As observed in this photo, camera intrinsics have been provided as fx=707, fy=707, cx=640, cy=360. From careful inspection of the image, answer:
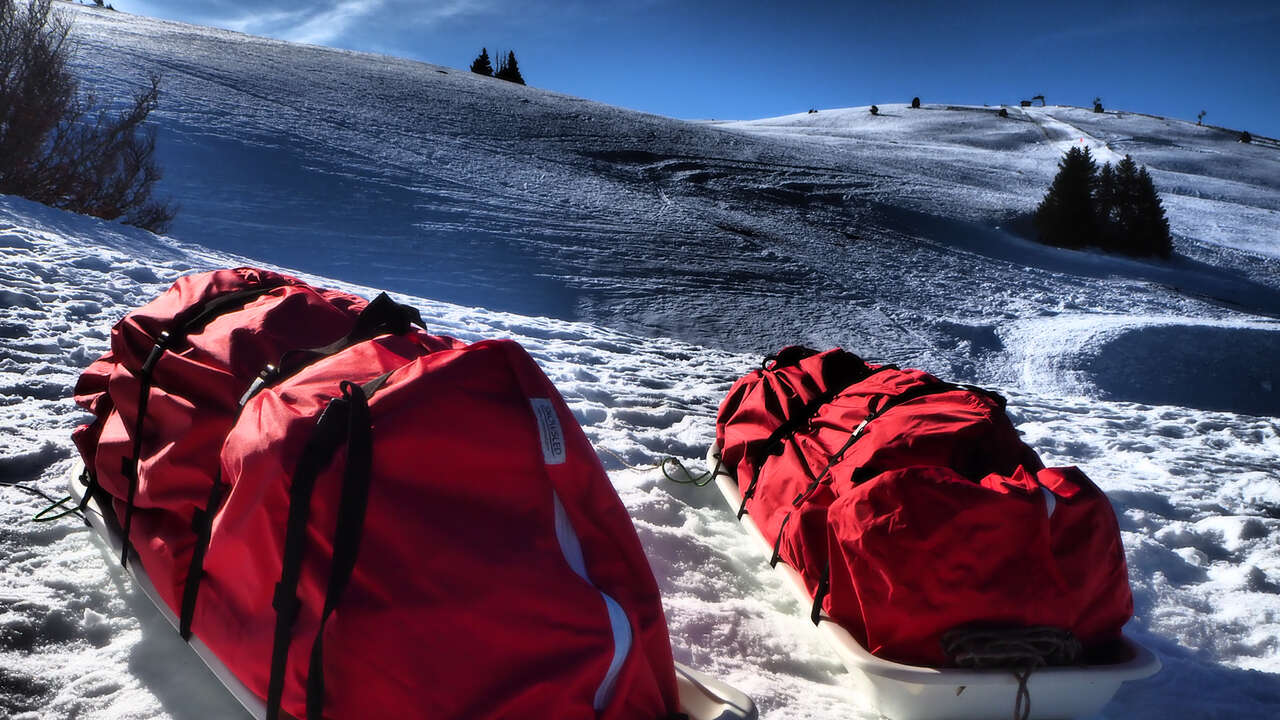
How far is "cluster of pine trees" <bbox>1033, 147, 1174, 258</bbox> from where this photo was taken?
1094 cm

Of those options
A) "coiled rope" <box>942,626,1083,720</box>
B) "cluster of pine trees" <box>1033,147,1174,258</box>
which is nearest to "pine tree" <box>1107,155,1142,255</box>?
"cluster of pine trees" <box>1033,147,1174,258</box>

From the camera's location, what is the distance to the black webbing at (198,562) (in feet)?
4.52

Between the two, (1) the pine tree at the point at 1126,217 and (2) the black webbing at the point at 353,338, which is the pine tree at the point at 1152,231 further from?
(2) the black webbing at the point at 353,338

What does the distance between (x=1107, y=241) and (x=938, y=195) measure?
2.66 m

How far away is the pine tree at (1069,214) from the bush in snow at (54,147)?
1175 cm

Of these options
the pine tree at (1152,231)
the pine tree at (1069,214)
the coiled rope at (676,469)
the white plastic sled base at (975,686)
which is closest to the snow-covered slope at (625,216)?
the pine tree at (1152,231)

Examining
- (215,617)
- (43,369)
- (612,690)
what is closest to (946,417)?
(612,690)

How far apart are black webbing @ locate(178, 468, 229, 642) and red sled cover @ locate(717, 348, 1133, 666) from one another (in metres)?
1.36

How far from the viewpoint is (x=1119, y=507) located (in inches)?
120

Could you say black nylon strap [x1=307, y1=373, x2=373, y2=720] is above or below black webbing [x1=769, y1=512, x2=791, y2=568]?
above

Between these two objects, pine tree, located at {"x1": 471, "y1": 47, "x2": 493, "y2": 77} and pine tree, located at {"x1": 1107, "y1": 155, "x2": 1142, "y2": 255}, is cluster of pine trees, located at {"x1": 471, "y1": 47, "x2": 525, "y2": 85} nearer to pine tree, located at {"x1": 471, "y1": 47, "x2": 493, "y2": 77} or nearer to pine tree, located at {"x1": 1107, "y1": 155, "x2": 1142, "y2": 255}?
pine tree, located at {"x1": 471, "y1": 47, "x2": 493, "y2": 77}

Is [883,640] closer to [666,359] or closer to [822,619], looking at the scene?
[822,619]

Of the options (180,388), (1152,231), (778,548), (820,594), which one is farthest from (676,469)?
(1152,231)

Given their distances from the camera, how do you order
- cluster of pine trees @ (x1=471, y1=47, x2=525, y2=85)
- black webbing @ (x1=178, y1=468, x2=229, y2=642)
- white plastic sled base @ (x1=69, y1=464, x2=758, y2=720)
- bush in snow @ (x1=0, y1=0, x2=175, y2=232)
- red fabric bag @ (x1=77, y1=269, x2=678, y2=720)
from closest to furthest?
red fabric bag @ (x1=77, y1=269, x2=678, y2=720), white plastic sled base @ (x1=69, y1=464, x2=758, y2=720), black webbing @ (x1=178, y1=468, x2=229, y2=642), bush in snow @ (x1=0, y1=0, x2=175, y2=232), cluster of pine trees @ (x1=471, y1=47, x2=525, y2=85)
